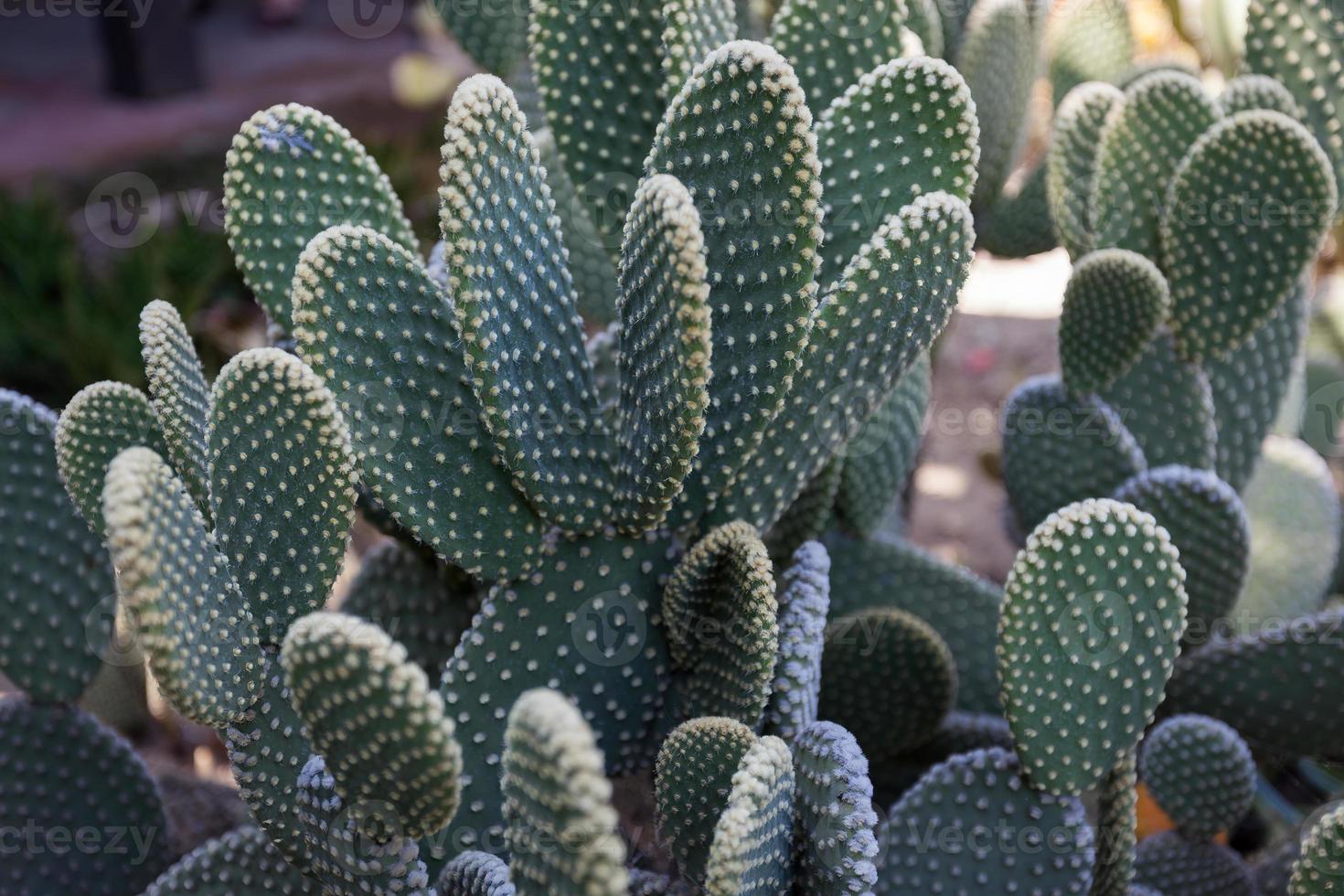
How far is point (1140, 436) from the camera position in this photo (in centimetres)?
162

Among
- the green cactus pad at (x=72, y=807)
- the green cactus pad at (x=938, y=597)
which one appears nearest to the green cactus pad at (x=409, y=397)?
the green cactus pad at (x=72, y=807)

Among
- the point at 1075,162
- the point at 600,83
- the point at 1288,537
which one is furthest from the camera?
the point at 1288,537

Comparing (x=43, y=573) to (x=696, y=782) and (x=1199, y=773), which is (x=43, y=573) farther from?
(x=1199, y=773)

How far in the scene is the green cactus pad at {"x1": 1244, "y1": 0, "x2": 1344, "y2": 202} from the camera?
1613mm

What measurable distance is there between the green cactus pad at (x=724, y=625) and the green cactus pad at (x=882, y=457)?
477mm

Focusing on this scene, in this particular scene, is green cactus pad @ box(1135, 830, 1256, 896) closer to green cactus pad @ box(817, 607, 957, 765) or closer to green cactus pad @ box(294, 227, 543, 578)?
green cactus pad @ box(817, 607, 957, 765)

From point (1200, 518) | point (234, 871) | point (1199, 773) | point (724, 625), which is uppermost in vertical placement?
point (724, 625)

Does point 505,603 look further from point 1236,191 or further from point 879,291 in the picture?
point 1236,191

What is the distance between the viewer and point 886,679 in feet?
4.79

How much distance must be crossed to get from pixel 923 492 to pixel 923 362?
65.1 inches

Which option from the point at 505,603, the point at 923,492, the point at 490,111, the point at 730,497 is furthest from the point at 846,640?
the point at 923,492

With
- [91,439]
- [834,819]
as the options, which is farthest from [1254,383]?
[91,439]

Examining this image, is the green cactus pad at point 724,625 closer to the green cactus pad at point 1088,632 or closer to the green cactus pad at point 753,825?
the green cactus pad at point 753,825

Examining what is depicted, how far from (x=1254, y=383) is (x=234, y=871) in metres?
1.35
